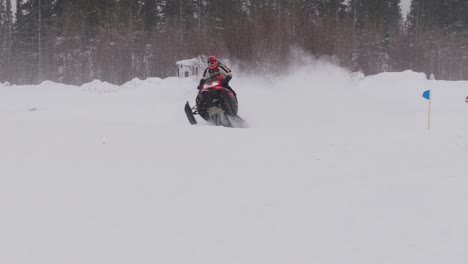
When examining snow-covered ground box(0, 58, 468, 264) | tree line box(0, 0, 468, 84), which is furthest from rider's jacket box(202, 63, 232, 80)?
tree line box(0, 0, 468, 84)

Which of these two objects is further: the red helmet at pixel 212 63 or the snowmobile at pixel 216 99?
the red helmet at pixel 212 63

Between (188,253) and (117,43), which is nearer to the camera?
(188,253)

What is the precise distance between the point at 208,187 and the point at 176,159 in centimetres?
101

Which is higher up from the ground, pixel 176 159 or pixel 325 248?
pixel 176 159

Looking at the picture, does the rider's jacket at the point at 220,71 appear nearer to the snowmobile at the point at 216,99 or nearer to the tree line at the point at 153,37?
the snowmobile at the point at 216,99

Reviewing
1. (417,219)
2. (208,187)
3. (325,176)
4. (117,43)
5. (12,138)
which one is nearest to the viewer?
(417,219)

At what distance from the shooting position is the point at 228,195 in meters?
4.51

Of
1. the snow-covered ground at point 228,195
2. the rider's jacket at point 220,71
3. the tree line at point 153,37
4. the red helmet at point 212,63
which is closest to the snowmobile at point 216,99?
the rider's jacket at point 220,71

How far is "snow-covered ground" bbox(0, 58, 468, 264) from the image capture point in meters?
3.34

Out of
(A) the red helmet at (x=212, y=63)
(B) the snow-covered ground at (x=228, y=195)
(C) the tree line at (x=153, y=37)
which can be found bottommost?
(B) the snow-covered ground at (x=228, y=195)

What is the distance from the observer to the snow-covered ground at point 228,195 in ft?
10.9

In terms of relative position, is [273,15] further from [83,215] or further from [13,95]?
[83,215]

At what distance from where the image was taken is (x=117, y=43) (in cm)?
3525

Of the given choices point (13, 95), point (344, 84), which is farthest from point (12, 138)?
point (13, 95)
